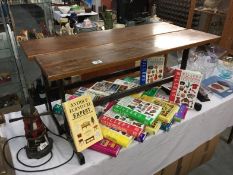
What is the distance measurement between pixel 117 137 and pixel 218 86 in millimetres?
888

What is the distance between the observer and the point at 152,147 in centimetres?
110

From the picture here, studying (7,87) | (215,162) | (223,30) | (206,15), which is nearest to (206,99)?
(215,162)

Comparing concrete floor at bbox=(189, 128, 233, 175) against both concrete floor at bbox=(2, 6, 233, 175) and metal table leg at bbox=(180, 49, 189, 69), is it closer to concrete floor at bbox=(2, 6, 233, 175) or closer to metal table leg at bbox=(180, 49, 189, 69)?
concrete floor at bbox=(2, 6, 233, 175)

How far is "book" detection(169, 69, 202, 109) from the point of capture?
1185 mm

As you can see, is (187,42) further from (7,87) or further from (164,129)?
(7,87)

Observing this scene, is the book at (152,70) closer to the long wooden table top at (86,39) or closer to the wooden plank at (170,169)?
the long wooden table top at (86,39)

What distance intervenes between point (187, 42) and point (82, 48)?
0.57 m

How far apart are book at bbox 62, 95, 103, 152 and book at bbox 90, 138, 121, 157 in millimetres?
35

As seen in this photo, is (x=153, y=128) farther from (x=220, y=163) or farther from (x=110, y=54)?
(x=220, y=163)

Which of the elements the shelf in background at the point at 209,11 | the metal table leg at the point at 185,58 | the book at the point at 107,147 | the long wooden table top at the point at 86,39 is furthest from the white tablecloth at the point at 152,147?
the shelf in background at the point at 209,11

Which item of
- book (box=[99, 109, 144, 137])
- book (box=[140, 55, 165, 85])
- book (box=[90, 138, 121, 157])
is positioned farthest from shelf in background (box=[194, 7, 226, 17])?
book (box=[90, 138, 121, 157])

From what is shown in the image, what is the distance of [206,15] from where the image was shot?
3.30 m

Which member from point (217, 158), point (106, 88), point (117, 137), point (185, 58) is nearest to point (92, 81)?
point (106, 88)

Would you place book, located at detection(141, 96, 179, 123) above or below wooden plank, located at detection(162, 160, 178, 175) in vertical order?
above
